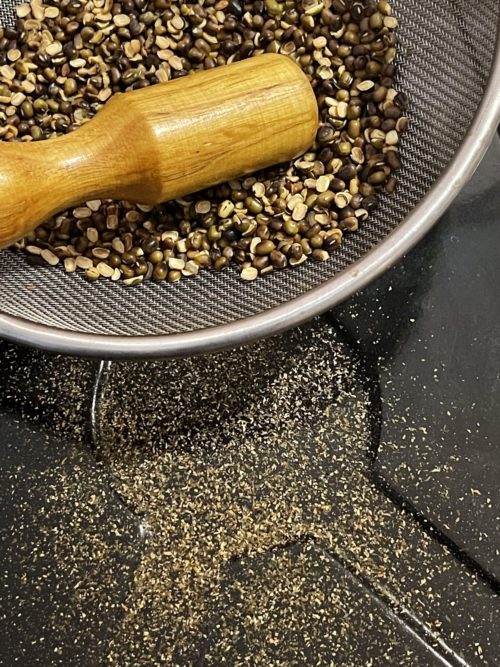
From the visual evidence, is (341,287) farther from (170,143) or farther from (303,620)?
(303,620)

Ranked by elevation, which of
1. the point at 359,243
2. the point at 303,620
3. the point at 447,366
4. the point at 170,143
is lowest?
the point at 303,620

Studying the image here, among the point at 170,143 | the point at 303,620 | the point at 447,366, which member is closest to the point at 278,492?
the point at 303,620

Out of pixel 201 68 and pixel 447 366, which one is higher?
pixel 201 68

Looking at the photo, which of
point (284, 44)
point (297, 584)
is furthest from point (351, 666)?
point (284, 44)

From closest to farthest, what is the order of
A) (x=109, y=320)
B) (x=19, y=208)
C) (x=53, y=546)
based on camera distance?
(x=19, y=208) < (x=109, y=320) < (x=53, y=546)

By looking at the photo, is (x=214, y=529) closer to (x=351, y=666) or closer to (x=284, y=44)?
(x=351, y=666)

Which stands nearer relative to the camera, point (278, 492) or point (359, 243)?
point (359, 243)

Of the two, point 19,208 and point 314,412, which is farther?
point 314,412
